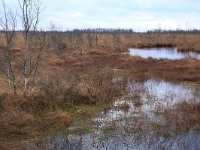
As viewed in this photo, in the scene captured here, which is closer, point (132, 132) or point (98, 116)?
point (132, 132)

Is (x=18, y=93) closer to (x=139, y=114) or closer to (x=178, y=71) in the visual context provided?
(x=139, y=114)

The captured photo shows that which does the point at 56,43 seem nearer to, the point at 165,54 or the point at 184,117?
the point at 165,54

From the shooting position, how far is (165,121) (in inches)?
487

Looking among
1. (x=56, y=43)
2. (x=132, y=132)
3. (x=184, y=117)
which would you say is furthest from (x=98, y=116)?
(x=56, y=43)

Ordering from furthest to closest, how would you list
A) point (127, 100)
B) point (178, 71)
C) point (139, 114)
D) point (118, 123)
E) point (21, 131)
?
point (178, 71) < point (127, 100) < point (139, 114) < point (118, 123) < point (21, 131)

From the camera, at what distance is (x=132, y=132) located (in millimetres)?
11375

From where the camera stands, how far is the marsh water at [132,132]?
33.0 ft

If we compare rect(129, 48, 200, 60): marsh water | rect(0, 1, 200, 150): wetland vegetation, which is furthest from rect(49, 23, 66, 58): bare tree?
rect(0, 1, 200, 150): wetland vegetation

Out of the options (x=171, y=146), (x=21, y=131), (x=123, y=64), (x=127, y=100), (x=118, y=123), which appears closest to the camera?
(x=171, y=146)

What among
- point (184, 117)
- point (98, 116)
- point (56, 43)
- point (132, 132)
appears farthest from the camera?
point (56, 43)

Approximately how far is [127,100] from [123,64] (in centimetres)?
1483

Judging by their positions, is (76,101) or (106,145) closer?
(106,145)

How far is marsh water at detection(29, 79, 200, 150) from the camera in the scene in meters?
10.1

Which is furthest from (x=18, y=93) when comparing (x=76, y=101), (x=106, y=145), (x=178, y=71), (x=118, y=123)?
(x=178, y=71)
